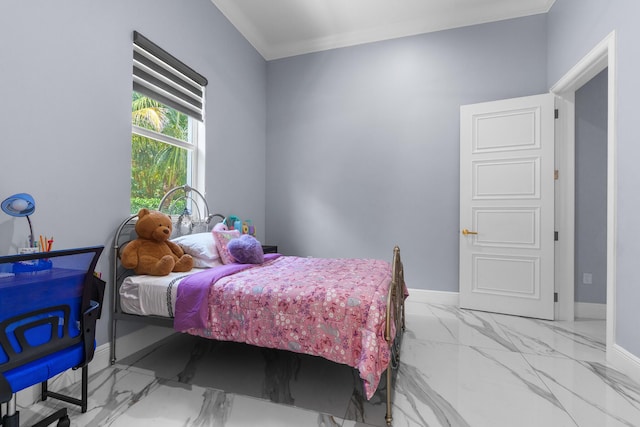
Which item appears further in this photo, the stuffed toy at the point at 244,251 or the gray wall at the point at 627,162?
the stuffed toy at the point at 244,251

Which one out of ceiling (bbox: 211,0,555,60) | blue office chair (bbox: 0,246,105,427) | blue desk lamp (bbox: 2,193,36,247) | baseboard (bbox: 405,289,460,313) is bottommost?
baseboard (bbox: 405,289,460,313)

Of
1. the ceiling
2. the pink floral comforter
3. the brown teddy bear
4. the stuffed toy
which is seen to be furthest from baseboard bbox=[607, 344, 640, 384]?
the ceiling

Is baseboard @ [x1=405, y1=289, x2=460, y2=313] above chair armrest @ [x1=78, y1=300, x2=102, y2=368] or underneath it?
underneath

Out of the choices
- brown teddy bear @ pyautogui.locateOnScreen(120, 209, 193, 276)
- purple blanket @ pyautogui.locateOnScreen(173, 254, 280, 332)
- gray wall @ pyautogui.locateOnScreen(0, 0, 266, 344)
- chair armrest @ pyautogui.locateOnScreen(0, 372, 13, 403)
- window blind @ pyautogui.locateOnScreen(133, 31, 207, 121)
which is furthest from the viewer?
window blind @ pyautogui.locateOnScreen(133, 31, 207, 121)

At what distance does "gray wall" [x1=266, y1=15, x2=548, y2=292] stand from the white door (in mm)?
198

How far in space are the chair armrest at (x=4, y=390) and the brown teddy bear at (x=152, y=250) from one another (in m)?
1.14

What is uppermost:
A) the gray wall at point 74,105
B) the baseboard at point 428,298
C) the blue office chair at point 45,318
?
the gray wall at point 74,105

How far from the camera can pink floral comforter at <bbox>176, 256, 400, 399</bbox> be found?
162cm

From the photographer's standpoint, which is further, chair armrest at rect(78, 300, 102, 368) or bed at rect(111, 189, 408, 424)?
bed at rect(111, 189, 408, 424)

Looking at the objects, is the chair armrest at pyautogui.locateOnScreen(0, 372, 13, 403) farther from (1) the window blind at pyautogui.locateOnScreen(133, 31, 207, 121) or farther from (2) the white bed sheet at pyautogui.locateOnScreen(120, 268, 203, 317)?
(1) the window blind at pyautogui.locateOnScreen(133, 31, 207, 121)

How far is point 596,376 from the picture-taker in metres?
2.12

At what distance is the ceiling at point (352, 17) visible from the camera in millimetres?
3539

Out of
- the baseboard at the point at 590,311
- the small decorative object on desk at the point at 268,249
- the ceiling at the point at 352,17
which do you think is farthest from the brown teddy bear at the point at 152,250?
the baseboard at the point at 590,311

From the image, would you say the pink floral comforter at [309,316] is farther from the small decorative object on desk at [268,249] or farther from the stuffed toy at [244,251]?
the small decorative object on desk at [268,249]
